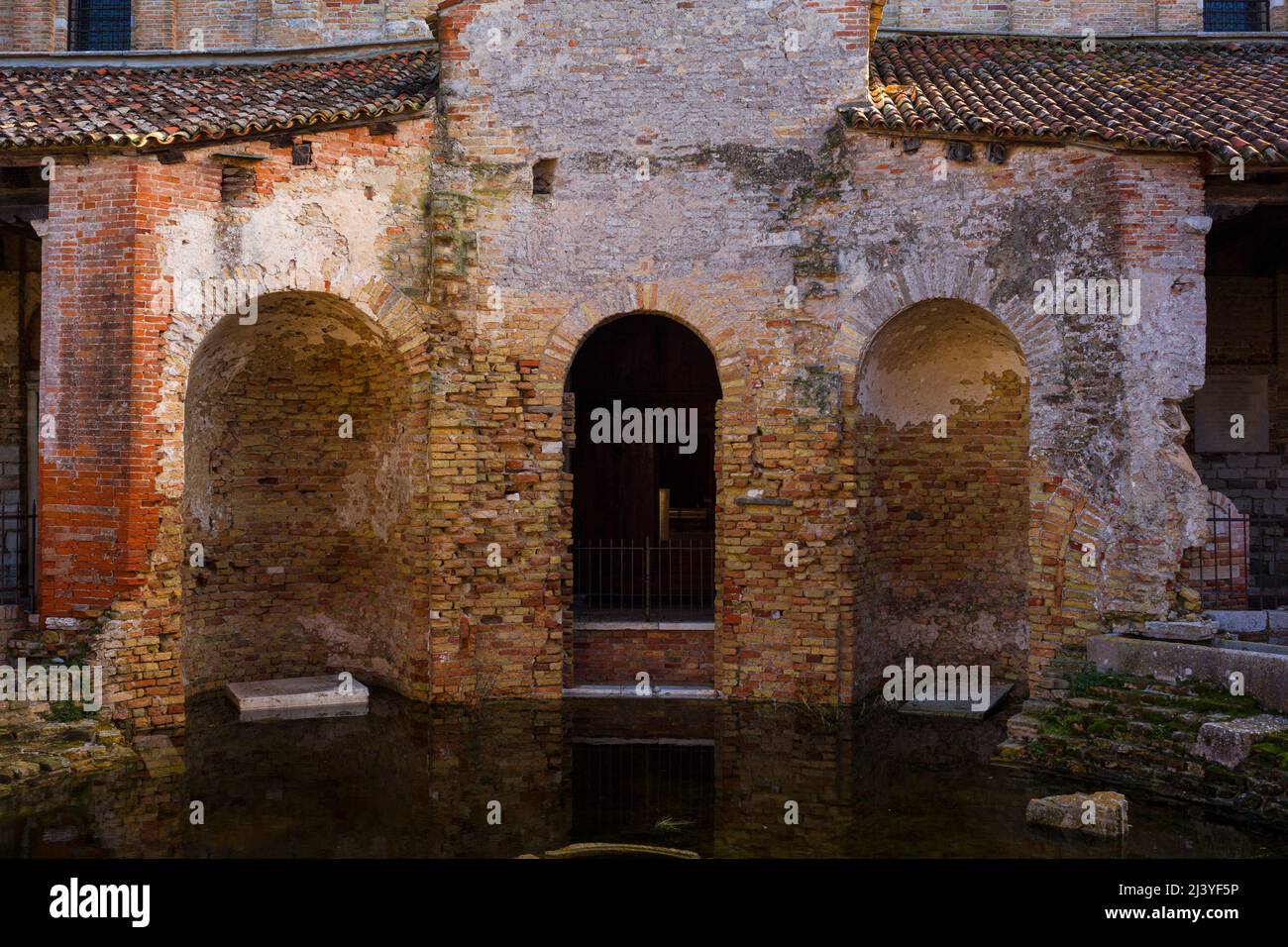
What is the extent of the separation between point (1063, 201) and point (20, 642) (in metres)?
9.63

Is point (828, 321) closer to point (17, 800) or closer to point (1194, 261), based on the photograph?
point (1194, 261)

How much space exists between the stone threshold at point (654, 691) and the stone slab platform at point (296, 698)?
2.02 m

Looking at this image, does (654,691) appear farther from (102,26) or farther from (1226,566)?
(102,26)

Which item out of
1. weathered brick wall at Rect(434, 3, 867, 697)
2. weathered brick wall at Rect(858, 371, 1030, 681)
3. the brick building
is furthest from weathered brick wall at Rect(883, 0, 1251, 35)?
weathered brick wall at Rect(858, 371, 1030, 681)

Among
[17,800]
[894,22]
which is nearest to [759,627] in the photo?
[17,800]

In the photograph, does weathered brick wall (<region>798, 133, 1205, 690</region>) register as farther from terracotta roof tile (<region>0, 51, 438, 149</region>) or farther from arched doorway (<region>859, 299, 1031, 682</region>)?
terracotta roof tile (<region>0, 51, 438, 149</region>)

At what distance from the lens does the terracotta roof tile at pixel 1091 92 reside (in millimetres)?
9969

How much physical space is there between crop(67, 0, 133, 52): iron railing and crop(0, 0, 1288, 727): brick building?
289 centimetres

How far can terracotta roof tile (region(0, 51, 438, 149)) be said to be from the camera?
10.3 metres

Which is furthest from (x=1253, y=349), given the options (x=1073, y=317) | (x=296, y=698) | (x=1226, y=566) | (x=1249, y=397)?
(x=296, y=698)

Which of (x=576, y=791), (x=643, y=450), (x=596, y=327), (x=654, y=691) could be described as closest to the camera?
(x=576, y=791)

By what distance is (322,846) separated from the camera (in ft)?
24.9

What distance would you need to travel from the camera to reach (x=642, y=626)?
39.8 ft

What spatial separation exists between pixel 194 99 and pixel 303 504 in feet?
13.3
